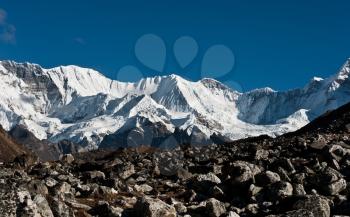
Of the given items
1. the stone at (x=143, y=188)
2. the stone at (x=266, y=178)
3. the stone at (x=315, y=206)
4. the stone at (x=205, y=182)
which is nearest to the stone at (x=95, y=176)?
the stone at (x=143, y=188)

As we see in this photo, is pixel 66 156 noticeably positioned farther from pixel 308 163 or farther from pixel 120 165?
pixel 308 163

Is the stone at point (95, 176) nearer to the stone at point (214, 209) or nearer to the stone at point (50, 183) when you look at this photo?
the stone at point (50, 183)

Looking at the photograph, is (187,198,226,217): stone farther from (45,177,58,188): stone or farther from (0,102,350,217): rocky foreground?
(45,177,58,188): stone

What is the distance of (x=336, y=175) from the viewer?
3447 cm

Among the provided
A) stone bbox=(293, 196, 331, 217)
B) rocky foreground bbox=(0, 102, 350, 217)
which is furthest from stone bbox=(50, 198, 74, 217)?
stone bbox=(293, 196, 331, 217)

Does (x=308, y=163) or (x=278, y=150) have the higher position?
(x=278, y=150)

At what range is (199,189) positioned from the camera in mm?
36625

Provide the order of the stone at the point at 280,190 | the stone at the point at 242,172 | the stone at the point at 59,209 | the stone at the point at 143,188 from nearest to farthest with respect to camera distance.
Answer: the stone at the point at 59,209 → the stone at the point at 280,190 → the stone at the point at 242,172 → the stone at the point at 143,188

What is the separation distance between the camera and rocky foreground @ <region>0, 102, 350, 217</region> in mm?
24562

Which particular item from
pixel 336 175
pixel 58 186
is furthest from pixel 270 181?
pixel 58 186

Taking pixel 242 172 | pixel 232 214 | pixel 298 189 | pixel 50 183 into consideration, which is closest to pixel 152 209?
pixel 232 214

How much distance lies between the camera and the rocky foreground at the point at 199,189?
2456 centimetres

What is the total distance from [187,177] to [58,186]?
12.7 meters

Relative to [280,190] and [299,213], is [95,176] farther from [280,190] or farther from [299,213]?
[299,213]
